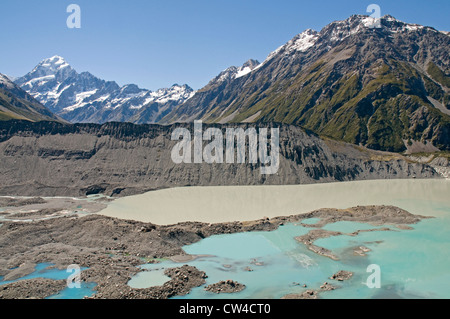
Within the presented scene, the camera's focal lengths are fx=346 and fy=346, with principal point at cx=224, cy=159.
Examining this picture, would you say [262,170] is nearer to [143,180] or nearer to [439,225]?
[143,180]

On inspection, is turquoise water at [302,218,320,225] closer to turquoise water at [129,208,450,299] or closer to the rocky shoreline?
the rocky shoreline

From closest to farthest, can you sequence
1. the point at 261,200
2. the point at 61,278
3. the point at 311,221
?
the point at 61,278 < the point at 311,221 < the point at 261,200

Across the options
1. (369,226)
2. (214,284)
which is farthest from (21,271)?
(369,226)

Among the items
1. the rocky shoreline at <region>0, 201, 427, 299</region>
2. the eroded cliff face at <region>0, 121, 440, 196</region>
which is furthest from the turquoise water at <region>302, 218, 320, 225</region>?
the eroded cliff face at <region>0, 121, 440, 196</region>

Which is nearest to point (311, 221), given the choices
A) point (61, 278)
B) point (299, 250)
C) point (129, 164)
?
point (299, 250)

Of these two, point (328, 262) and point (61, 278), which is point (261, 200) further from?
point (61, 278)

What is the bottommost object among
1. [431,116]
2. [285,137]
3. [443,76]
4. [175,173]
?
[175,173]

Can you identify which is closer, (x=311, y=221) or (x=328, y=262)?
(x=328, y=262)
